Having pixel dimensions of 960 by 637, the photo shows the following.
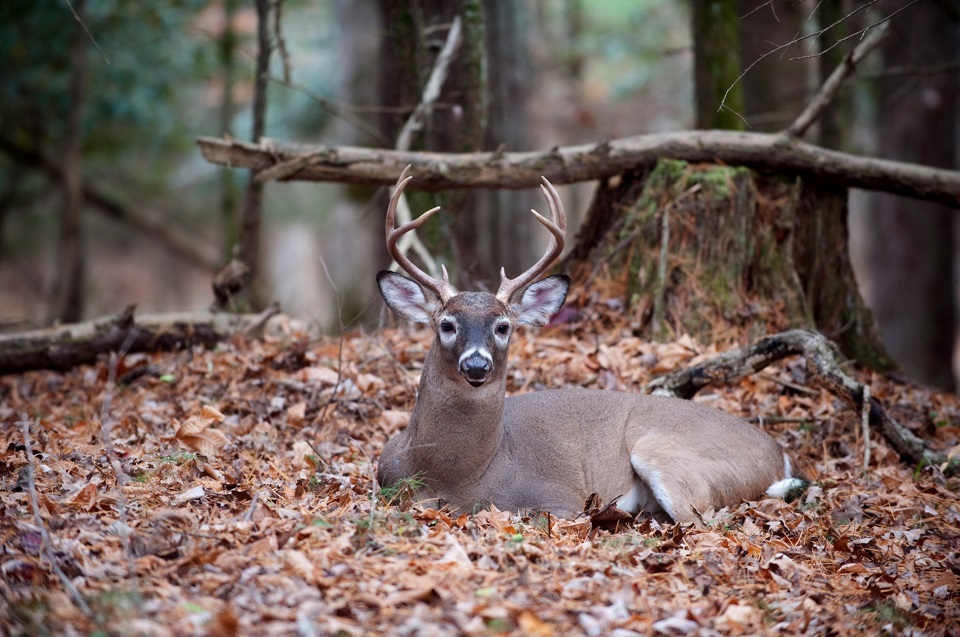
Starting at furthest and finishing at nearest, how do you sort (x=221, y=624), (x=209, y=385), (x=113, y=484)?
(x=209, y=385)
(x=113, y=484)
(x=221, y=624)

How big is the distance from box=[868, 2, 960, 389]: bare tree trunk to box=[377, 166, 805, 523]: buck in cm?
916

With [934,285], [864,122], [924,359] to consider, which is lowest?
[924,359]

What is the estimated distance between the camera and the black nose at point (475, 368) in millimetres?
5391

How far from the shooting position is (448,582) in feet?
13.4

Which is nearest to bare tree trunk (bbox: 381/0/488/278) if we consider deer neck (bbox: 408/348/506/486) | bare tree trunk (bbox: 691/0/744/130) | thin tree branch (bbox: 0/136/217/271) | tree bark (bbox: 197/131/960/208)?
tree bark (bbox: 197/131/960/208)

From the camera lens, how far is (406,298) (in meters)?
6.06

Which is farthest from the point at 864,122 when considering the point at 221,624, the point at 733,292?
the point at 221,624

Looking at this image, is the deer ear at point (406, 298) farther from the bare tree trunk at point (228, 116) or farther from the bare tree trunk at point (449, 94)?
the bare tree trunk at point (228, 116)

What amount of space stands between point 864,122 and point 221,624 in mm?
17287

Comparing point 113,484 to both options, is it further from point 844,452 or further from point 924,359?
point 924,359

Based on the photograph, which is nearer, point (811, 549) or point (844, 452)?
point (811, 549)

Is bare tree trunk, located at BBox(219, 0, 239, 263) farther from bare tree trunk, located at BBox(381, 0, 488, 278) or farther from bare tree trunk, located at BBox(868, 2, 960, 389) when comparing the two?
bare tree trunk, located at BBox(868, 2, 960, 389)

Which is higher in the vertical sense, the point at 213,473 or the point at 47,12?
the point at 47,12

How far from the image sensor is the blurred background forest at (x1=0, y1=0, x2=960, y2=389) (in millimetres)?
12164
